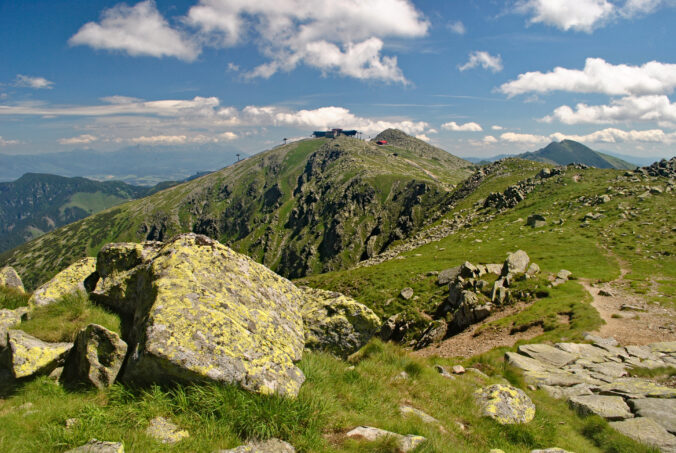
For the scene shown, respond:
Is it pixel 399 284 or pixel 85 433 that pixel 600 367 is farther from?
pixel 399 284

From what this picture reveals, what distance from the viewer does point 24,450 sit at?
4.78m

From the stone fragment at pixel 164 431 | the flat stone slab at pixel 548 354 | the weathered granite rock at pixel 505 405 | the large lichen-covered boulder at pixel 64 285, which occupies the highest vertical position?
the large lichen-covered boulder at pixel 64 285

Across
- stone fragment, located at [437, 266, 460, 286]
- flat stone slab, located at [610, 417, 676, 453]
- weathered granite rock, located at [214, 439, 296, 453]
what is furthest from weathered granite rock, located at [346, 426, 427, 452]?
stone fragment, located at [437, 266, 460, 286]

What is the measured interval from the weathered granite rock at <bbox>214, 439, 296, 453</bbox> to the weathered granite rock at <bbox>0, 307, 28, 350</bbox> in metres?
7.03

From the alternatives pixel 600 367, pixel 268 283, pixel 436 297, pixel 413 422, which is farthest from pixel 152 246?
pixel 436 297

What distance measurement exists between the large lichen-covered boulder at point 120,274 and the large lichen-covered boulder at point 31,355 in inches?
84.0

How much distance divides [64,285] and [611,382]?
74.9ft

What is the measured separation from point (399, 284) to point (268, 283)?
3505 cm

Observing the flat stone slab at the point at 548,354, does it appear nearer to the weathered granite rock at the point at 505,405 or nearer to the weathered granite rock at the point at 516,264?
the weathered granite rock at the point at 505,405

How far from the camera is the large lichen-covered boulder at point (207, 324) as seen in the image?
6.43 m

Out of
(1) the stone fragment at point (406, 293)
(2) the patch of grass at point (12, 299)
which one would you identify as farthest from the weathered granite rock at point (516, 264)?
(2) the patch of grass at point (12, 299)

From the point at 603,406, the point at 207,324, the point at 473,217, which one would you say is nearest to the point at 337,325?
the point at 207,324

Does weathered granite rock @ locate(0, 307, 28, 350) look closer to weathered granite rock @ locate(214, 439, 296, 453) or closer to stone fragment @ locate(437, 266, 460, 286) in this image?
weathered granite rock @ locate(214, 439, 296, 453)

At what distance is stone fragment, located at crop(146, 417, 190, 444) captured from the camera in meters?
5.44
